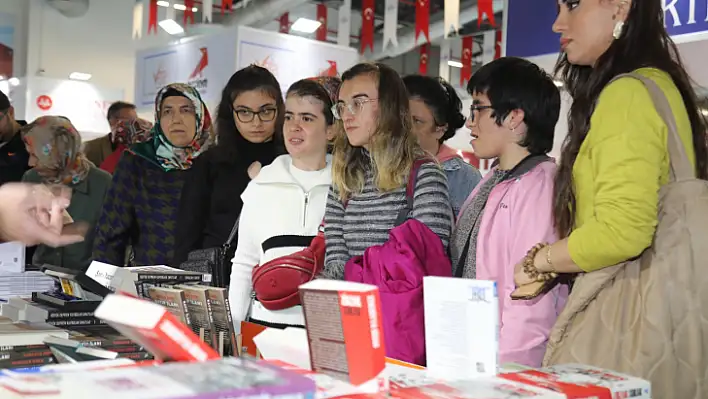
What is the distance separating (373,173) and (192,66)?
4071mm

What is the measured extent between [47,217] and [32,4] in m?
11.1

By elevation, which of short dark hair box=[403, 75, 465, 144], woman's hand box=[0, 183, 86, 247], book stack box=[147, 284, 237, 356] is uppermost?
short dark hair box=[403, 75, 465, 144]

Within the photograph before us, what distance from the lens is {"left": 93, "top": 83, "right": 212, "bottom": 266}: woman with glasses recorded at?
331 centimetres

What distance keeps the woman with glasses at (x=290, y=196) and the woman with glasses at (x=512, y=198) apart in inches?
23.1

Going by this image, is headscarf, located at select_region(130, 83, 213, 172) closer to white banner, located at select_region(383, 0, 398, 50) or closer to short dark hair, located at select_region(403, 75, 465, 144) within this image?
short dark hair, located at select_region(403, 75, 465, 144)

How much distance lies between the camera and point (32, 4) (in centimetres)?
1159

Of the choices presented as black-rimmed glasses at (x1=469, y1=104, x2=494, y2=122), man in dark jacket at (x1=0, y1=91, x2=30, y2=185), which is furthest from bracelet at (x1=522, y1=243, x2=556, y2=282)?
man in dark jacket at (x1=0, y1=91, x2=30, y2=185)

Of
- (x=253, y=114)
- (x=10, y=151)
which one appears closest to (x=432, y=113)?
(x=253, y=114)

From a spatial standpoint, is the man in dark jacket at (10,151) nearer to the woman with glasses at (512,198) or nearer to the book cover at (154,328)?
the woman with glasses at (512,198)

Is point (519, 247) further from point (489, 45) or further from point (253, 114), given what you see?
→ point (489, 45)

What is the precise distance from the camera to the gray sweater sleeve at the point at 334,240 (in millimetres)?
2209

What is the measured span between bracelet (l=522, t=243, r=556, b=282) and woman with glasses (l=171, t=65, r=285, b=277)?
5.02 feet

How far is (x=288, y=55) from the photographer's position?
5.74 metres

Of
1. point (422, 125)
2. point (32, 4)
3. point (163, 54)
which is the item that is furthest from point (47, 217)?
point (32, 4)
